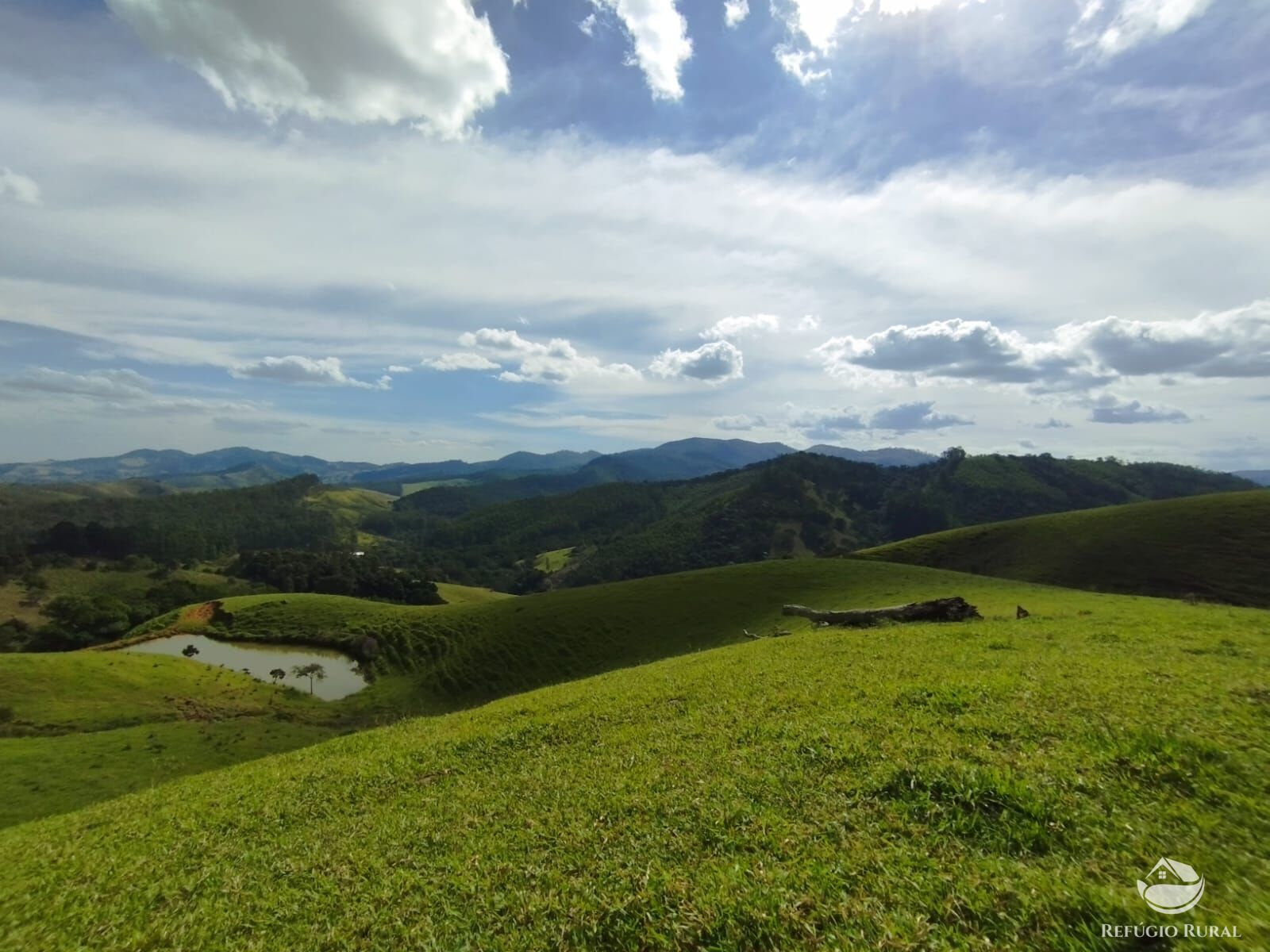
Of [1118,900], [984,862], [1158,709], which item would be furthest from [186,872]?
[1158,709]

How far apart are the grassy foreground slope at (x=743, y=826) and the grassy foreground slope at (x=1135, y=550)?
252 feet

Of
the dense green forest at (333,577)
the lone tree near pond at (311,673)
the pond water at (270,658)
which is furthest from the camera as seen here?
the dense green forest at (333,577)

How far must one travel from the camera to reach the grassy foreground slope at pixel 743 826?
710 cm

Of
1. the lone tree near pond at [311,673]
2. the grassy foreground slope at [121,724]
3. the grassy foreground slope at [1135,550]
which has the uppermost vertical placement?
the grassy foreground slope at [1135,550]

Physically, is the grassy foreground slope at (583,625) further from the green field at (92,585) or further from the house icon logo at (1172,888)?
the green field at (92,585)

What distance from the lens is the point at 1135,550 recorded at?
86938 millimetres

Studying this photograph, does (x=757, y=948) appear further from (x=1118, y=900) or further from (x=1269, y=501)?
(x=1269, y=501)

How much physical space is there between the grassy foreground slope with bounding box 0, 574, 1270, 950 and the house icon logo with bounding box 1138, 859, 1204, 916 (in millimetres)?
144

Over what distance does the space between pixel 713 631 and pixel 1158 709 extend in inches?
1887

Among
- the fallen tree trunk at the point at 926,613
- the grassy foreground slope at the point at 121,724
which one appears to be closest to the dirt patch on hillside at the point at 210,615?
the grassy foreground slope at the point at 121,724

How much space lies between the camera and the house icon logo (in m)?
6.18

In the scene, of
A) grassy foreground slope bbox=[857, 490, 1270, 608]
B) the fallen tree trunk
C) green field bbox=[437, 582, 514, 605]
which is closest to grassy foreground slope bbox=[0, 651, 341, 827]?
the fallen tree trunk

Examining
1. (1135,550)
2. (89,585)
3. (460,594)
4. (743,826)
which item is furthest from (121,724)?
(89,585)

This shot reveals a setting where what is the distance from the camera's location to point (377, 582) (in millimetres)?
162500
